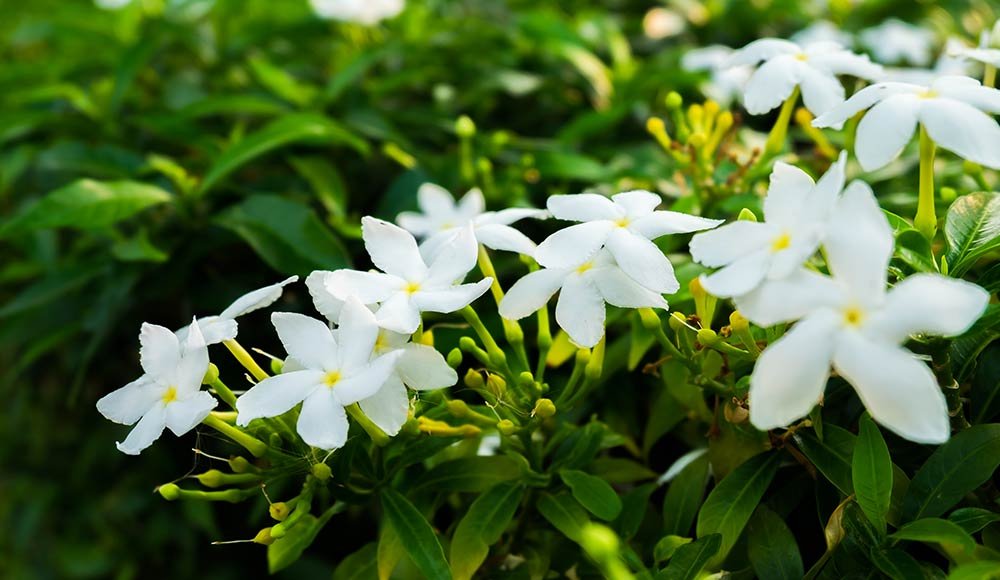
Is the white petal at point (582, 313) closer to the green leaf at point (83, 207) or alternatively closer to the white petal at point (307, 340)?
the white petal at point (307, 340)

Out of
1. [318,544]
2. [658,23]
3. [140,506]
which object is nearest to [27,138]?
[140,506]

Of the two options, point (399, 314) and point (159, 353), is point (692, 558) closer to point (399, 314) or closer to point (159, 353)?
point (399, 314)

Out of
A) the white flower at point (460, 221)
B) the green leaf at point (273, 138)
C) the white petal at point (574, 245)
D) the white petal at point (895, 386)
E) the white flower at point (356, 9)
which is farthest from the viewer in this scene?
the white flower at point (356, 9)

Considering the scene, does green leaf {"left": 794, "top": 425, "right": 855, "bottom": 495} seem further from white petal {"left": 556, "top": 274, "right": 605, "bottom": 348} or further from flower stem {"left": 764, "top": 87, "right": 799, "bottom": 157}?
flower stem {"left": 764, "top": 87, "right": 799, "bottom": 157}

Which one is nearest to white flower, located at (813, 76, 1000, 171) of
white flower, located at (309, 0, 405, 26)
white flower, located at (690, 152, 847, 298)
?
white flower, located at (690, 152, 847, 298)

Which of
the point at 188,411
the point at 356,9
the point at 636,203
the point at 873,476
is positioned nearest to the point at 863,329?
the point at 873,476

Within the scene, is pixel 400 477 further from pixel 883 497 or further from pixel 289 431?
pixel 883 497

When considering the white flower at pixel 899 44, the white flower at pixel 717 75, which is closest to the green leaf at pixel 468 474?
the white flower at pixel 717 75
